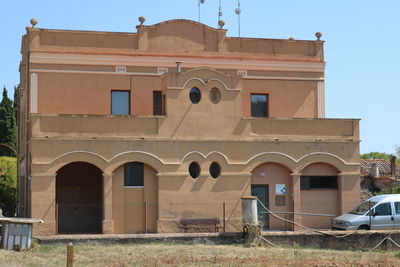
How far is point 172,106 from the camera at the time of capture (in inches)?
1121

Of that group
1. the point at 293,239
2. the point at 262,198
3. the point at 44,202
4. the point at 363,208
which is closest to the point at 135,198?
the point at 44,202

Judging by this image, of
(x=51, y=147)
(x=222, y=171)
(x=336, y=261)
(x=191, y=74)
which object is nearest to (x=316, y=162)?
(x=222, y=171)

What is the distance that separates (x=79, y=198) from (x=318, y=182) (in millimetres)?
11050

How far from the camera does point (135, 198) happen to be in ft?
92.1

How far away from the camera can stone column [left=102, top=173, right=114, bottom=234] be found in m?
27.3

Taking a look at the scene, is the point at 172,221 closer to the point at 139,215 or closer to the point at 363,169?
the point at 139,215

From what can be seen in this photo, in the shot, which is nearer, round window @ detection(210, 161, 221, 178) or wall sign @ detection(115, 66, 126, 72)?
round window @ detection(210, 161, 221, 178)

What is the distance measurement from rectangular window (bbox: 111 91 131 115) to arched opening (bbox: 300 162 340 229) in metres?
8.76

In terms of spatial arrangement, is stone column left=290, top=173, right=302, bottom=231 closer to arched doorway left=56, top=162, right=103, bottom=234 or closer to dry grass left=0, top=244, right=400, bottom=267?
dry grass left=0, top=244, right=400, bottom=267

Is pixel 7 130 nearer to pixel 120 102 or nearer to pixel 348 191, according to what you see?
pixel 120 102

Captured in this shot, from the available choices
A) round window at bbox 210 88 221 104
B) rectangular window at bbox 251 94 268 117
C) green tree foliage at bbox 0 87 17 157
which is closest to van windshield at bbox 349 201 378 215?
rectangular window at bbox 251 94 268 117

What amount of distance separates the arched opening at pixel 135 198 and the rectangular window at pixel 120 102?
4.01m

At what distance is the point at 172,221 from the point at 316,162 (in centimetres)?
724

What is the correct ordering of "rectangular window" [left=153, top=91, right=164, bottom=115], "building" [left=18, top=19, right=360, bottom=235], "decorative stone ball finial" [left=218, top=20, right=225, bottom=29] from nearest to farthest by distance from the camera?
"building" [left=18, top=19, right=360, bottom=235]
"rectangular window" [left=153, top=91, right=164, bottom=115]
"decorative stone ball finial" [left=218, top=20, right=225, bottom=29]
